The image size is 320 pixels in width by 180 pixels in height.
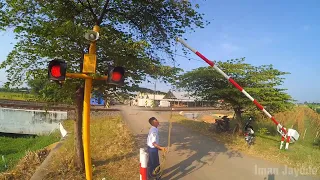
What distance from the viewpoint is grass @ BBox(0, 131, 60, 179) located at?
731 centimetres

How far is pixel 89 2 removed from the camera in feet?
19.9

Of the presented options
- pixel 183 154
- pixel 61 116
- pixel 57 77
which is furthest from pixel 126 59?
pixel 61 116

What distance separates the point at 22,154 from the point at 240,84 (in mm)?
11006

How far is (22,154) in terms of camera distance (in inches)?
494

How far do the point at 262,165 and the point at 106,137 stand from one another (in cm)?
596

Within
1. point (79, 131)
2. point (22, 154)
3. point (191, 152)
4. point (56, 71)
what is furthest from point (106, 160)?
point (22, 154)

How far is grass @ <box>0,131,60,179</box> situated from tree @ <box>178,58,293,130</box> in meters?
6.29

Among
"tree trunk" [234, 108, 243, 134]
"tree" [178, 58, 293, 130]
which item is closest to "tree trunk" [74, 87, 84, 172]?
"tree" [178, 58, 293, 130]

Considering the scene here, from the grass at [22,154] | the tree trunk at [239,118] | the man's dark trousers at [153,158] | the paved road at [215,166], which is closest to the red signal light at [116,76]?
the man's dark trousers at [153,158]

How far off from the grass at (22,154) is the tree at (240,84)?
6292 mm

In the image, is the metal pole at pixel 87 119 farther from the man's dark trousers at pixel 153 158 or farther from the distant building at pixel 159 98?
the distant building at pixel 159 98

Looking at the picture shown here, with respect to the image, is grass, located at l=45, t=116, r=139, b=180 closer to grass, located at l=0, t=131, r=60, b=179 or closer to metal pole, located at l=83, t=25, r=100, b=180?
grass, located at l=0, t=131, r=60, b=179

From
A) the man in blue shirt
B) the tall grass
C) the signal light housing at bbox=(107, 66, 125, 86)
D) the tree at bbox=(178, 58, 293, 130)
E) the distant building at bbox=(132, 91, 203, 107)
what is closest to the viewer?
the signal light housing at bbox=(107, 66, 125, 86)

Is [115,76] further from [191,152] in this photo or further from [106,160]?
[191,152]
